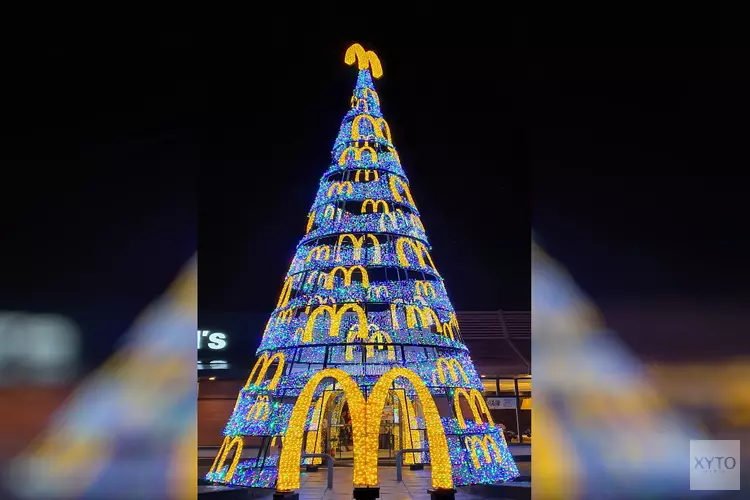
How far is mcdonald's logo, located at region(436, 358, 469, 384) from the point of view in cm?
811

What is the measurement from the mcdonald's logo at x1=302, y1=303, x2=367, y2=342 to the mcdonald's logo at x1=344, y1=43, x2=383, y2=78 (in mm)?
2810

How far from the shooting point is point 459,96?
6730 millimetres

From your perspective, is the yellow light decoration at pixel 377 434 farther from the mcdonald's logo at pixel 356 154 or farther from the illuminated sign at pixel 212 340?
the illuminated sign at pixel 212 340

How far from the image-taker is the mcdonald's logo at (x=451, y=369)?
811 centimetres

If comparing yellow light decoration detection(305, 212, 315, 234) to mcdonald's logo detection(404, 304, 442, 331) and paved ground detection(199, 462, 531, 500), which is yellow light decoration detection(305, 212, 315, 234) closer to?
mcdonald's logo detection(404, 304, 442, 331)
